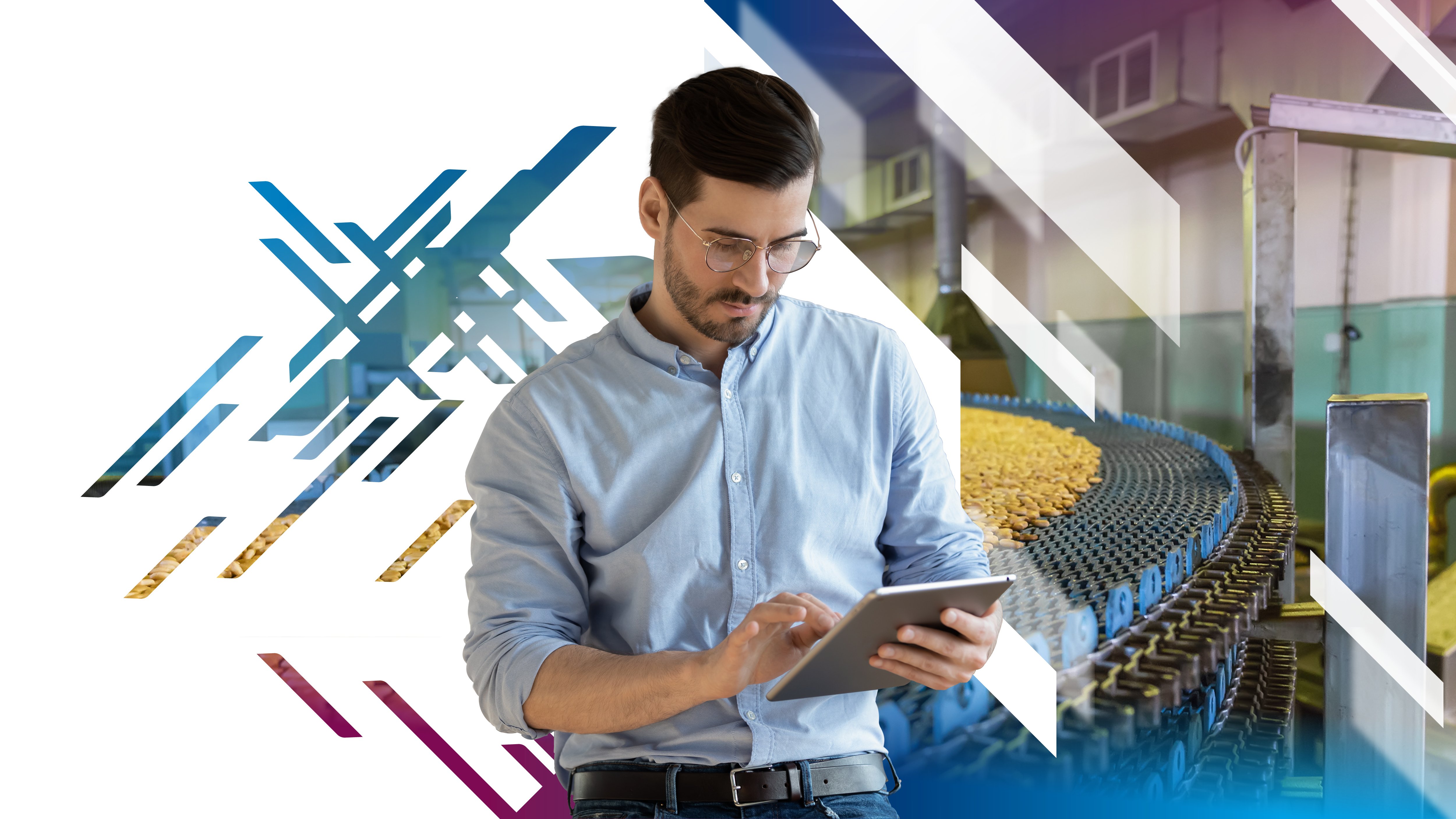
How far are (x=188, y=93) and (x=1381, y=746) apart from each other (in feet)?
11.0

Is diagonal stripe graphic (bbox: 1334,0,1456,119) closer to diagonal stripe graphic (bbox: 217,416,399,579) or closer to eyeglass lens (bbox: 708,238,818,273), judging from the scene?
eyeglass lens (bbox: 708,238,818,273)

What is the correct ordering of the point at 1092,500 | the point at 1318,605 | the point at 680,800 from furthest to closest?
the point at 1092,500, the point at 1318,605, the point at 680,800

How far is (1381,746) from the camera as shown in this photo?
7.27 ft

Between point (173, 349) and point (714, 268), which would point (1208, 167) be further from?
point (173, 349)

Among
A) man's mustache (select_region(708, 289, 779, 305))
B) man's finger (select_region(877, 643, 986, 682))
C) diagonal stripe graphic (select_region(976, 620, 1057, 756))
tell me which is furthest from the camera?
diagonal stripe graphic (select_region(976, 620, 1057, 756))

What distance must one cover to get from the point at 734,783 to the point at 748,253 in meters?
0.67

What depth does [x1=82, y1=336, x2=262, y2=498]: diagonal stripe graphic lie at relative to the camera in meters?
2.54

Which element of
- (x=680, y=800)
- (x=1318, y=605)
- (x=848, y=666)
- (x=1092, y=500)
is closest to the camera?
(x=848, y=666)

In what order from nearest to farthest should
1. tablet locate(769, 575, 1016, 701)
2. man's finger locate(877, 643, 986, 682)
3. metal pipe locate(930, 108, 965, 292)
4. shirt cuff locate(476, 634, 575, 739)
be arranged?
tablet locate(769, 575, 1016, 701), man's finger locate(877, 643, 986, 682), shirt cuff locate(476, 634, 575, 739), metal pipe locate(930, 108, 965, 292)

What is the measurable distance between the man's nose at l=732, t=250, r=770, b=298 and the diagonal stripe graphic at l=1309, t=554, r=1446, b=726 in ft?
5.49

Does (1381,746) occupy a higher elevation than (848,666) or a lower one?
lower

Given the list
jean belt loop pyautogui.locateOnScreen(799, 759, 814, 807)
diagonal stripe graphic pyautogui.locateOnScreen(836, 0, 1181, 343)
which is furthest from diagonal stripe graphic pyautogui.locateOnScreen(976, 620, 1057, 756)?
jean belt loop pyautogui.locateOnScreen(799, 759, 814, 807)

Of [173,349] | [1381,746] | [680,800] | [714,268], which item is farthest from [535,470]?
[1381,746]

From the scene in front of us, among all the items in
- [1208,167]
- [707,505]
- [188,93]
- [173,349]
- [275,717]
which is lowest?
[275,717]
